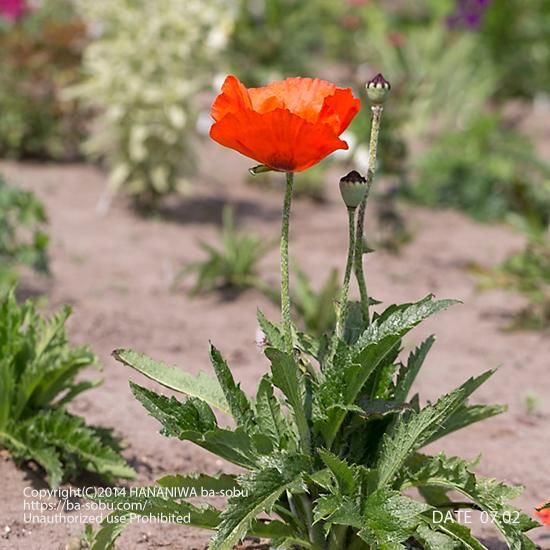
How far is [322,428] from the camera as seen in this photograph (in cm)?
232

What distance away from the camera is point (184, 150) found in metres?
6.43

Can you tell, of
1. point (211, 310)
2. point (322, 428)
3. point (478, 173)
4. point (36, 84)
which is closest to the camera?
point (322, 428)

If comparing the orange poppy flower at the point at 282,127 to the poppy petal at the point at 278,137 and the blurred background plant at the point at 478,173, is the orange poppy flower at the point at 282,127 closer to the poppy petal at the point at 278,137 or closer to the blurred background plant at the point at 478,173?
the poppy petal at the point at 278,137

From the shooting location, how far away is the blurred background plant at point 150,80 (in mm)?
6188

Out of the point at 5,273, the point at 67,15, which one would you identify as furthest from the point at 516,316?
the point at 67,15

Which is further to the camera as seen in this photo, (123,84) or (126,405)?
(123,84)

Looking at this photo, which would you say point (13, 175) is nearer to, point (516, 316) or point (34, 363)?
point (516, 316)

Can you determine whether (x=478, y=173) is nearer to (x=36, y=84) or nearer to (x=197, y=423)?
(x=36, y=84)

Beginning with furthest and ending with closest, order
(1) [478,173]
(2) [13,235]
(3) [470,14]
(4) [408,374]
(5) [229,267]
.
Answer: (3) [470,14]
(1) [478,173]
(5) [229,267]
(2) [13,235]
(4) [408,374]

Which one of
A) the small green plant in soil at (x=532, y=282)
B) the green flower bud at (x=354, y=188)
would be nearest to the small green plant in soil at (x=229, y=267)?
the small green plant in soil at (x=532, y=282)

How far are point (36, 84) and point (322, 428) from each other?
18.1 ft

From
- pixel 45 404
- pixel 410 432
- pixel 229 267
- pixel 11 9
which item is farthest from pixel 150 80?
pixel 410 432

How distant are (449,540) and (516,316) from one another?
277 centimetres

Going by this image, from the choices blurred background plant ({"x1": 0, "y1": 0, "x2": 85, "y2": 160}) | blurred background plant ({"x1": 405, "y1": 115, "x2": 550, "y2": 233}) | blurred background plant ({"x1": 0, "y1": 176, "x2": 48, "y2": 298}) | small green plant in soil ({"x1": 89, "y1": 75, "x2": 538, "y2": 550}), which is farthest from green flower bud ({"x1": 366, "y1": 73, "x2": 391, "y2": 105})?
blurred background plant ({"x1": 0, "y1": 0, "x2": 85, "y2": 160})
